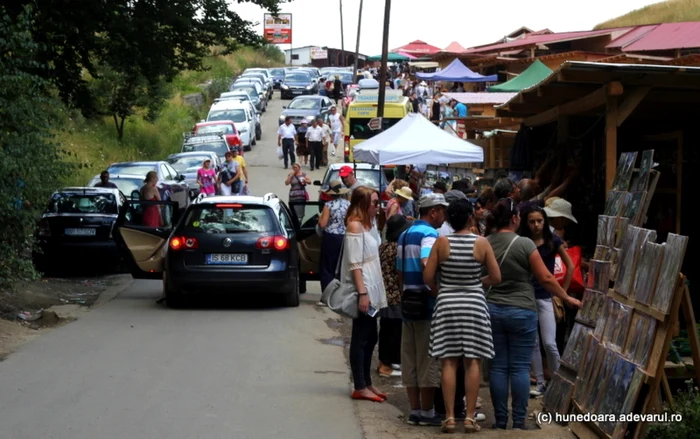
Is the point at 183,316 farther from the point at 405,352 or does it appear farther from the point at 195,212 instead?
the point at 405,352

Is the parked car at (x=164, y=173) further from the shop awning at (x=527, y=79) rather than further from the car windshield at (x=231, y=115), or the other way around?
the car windshield at (x=231, y=115)

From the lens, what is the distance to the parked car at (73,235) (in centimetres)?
1866

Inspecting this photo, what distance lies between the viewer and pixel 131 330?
13031mm

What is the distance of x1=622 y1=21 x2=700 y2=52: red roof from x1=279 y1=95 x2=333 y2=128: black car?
1500cm

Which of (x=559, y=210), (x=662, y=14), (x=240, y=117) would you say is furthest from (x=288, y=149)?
(x=662, y=14)

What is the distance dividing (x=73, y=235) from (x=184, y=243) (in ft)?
16.3

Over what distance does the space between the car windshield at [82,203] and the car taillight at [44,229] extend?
0.24 m

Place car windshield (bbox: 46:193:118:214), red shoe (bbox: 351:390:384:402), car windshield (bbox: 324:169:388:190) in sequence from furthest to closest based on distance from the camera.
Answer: car windshield (bbox: 324:169:388:190)
car windshield (bbox: 46:193:118:214)
red shoe (bbox: 351:390:384:402)

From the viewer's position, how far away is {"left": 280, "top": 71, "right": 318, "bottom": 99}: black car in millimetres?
67812

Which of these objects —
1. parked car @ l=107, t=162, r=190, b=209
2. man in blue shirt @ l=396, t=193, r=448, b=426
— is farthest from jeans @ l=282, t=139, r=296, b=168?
man in blue shirt @ l=396, t=193, r=448, b=426

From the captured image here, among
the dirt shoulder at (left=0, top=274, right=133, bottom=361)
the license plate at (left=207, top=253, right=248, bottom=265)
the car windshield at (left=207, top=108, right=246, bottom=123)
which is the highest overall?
the car windshield at (left=207, top=108, right=246, bottom=123)

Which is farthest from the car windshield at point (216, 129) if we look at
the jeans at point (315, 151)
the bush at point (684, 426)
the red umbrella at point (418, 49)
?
the bush at point (684, 426)

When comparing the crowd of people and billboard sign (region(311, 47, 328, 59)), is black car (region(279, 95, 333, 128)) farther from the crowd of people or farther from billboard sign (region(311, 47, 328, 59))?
billboard sign (region(311, 47, 328, 59))

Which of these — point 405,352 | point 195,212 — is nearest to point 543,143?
point 195,212
